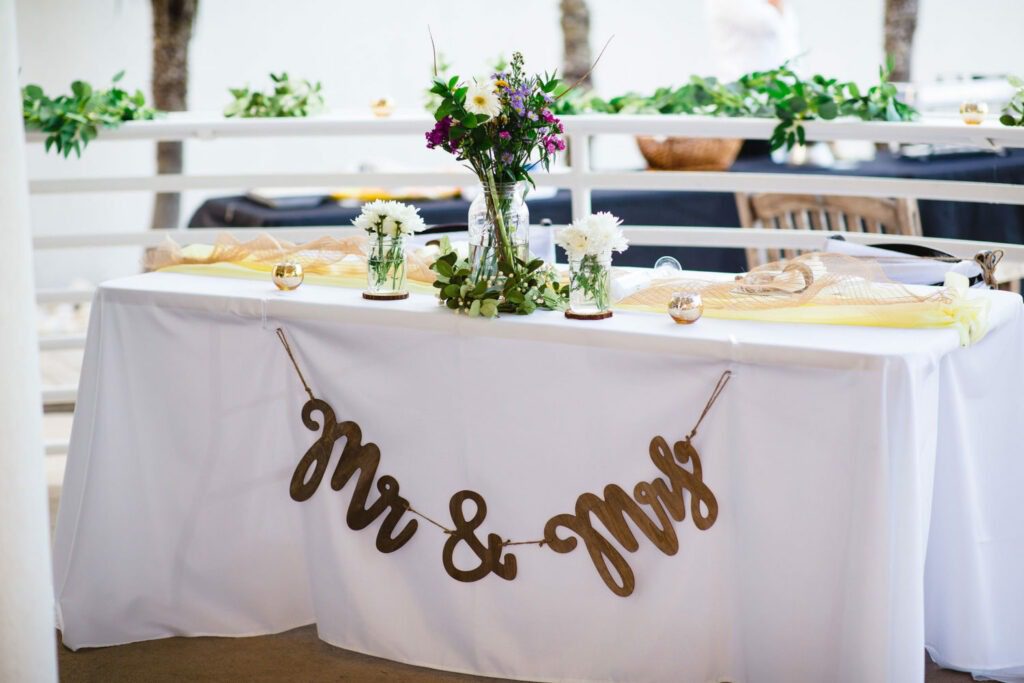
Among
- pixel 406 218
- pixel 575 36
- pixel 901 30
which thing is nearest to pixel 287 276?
pixel 406 218

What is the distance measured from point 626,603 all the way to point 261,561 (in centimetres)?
85

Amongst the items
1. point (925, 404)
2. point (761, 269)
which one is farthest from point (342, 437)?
point (925, 404)

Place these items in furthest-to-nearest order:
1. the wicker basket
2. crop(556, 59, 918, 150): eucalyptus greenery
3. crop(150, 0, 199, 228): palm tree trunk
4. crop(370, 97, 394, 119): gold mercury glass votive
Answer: crop(150, 0, 199, 228): palm tree trunk, the wicker basket, crop(370, 97, 394, 119): gold mercury glass votive, crop(556, 59, 918, 150): eucalyptus greenery

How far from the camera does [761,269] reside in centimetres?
236

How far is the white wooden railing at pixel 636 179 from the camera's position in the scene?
3.25 meters

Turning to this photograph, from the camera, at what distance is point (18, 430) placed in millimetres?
1838

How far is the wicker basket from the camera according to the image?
4.05 m

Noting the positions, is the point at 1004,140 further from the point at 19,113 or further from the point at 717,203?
the point at 19,113

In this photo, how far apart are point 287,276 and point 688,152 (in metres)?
1.97

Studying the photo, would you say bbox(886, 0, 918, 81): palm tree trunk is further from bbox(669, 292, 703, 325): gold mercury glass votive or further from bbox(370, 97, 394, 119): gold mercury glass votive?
bbox(669, 292, 703, 325): gold mercury glass votive

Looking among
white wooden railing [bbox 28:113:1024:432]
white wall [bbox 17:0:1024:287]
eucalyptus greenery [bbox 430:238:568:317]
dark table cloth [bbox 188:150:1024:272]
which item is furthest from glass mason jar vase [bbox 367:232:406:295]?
white wall [bbox 17:0:1024:287]

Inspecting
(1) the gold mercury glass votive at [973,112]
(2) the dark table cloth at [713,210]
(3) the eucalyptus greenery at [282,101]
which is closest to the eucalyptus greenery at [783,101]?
(1) the gold mercury glass votive at [973,112]

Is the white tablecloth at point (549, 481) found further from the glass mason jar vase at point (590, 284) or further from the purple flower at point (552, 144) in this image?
the purple flower at point (552, 144)

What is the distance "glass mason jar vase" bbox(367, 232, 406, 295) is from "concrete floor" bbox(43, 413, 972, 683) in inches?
31.7
